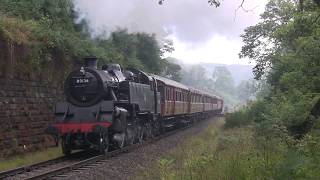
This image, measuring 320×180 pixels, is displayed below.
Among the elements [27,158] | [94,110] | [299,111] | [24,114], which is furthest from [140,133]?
[299,111]

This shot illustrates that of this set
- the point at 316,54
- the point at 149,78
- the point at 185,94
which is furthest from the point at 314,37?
the point at 185,94

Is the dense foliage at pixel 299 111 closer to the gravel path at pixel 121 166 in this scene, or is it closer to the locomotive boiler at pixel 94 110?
the gravel path at pixel 121 166

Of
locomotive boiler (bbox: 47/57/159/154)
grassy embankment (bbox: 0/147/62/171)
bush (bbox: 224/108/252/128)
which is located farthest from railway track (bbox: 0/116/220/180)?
bush (bbox: 224/108/252/128)

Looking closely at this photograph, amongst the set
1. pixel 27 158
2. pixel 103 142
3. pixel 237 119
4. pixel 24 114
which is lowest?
pixel 27 158

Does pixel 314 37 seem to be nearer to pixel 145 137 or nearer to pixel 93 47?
pixel 145 137

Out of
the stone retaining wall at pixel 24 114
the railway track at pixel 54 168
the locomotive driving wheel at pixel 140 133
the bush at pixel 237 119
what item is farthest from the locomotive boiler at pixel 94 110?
the bush at pixel 237 119

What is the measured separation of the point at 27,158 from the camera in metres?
14.5

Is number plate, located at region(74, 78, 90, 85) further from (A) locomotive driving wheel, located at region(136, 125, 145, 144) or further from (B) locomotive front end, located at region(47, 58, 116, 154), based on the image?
(A) locomotive driving wheel, located at region(136, 125, 145, 144)

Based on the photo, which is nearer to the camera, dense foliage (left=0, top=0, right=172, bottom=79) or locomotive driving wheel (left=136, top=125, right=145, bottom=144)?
dense foliage (left=0, top=0, right=172, bottom=79)

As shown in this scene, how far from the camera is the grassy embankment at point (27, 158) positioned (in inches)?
516

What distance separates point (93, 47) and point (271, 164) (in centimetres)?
1610

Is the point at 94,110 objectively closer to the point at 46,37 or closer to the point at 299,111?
the point at 46,37

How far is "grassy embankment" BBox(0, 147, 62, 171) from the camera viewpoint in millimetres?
13108

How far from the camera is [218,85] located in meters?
193
